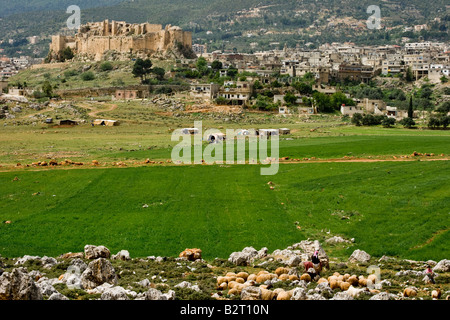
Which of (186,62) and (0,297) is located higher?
(186,62)

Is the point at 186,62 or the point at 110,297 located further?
the point at 186,62

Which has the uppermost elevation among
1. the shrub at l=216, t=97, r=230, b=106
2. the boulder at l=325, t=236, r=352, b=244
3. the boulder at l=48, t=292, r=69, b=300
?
the shrub at l=216, t=97, r=230, b=106

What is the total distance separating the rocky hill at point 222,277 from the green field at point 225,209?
166 cm

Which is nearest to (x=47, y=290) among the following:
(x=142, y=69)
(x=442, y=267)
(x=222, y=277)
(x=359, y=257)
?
(x=222, y=277)

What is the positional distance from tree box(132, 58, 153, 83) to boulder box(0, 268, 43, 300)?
3331 inches

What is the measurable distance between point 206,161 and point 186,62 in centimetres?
7303

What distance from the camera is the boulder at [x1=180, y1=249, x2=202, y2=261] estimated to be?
18086mm

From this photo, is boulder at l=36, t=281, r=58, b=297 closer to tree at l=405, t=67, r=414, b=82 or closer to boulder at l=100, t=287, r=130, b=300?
boulder at l=100, t=287, r=130, b=300

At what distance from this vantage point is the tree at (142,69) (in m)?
96.4

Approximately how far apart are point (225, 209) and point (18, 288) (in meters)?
13.7

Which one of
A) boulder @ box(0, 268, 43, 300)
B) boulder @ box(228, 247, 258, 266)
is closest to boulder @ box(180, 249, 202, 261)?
boulder @ box(228, 247, 258, 266)
